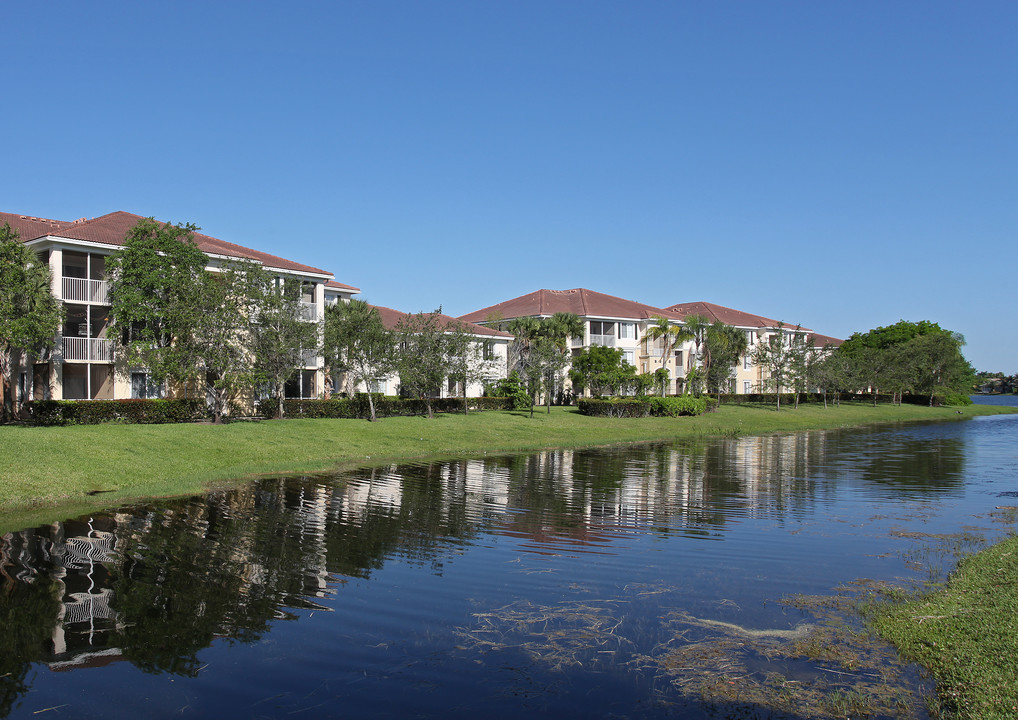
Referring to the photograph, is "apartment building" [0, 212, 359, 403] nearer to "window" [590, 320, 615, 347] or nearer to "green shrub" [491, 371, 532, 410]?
"green shrub" [491, 371, 532, 410]

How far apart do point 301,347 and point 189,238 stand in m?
7.87

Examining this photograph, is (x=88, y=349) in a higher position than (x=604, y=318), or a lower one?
lower

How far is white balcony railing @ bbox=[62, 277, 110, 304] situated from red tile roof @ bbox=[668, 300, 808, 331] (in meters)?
57.0

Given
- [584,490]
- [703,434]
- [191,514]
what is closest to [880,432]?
[703,434]

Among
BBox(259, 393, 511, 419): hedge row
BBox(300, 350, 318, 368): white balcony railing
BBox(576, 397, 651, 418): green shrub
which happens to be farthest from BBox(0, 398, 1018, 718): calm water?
BBox(576, 397, 651, 418): green shrub

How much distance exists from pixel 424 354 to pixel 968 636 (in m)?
38.4

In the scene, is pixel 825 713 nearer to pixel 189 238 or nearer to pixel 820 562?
pixel 820 562

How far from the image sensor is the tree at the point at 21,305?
31.2 meters

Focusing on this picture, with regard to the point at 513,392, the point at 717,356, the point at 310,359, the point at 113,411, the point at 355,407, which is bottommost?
the point at 355,407

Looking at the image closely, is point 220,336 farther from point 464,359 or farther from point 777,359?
point 777,359

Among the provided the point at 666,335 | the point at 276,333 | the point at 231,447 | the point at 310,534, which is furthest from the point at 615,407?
the point at 310,534

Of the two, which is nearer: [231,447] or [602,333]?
[231,447]

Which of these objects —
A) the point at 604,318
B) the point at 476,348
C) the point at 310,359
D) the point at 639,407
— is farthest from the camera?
the point at 604,318

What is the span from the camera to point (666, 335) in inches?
2911
